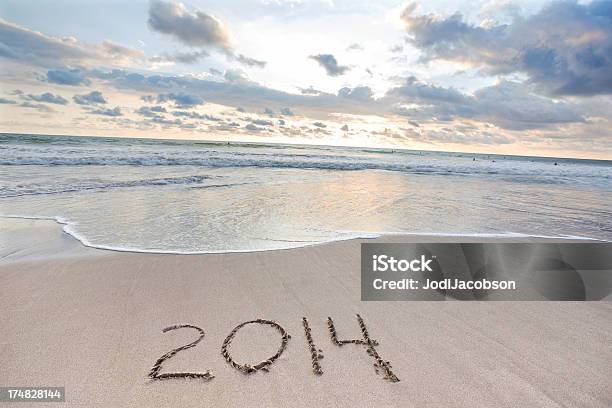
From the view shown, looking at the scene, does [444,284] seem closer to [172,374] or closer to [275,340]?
[275,340]

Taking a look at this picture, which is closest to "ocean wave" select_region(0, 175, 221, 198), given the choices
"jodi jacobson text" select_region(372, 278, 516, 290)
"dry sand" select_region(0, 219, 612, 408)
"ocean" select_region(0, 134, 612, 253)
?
"ocean" select_region(0, 134, 612, 253)

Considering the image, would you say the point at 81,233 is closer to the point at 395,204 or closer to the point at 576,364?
the point at 576,364

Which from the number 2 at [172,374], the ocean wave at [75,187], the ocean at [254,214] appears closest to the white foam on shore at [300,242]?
the ocean at [254,214]

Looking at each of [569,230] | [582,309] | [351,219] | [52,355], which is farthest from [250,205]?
[569,230]

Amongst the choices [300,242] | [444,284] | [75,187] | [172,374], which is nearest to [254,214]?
[300,242]

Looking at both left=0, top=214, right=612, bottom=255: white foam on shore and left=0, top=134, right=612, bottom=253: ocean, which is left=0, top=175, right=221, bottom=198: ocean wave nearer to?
left=0, top=134, right=612, bottom=253: ocean

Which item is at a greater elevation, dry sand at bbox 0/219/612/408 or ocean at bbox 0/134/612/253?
ocean at bbox 0/134/612/253
